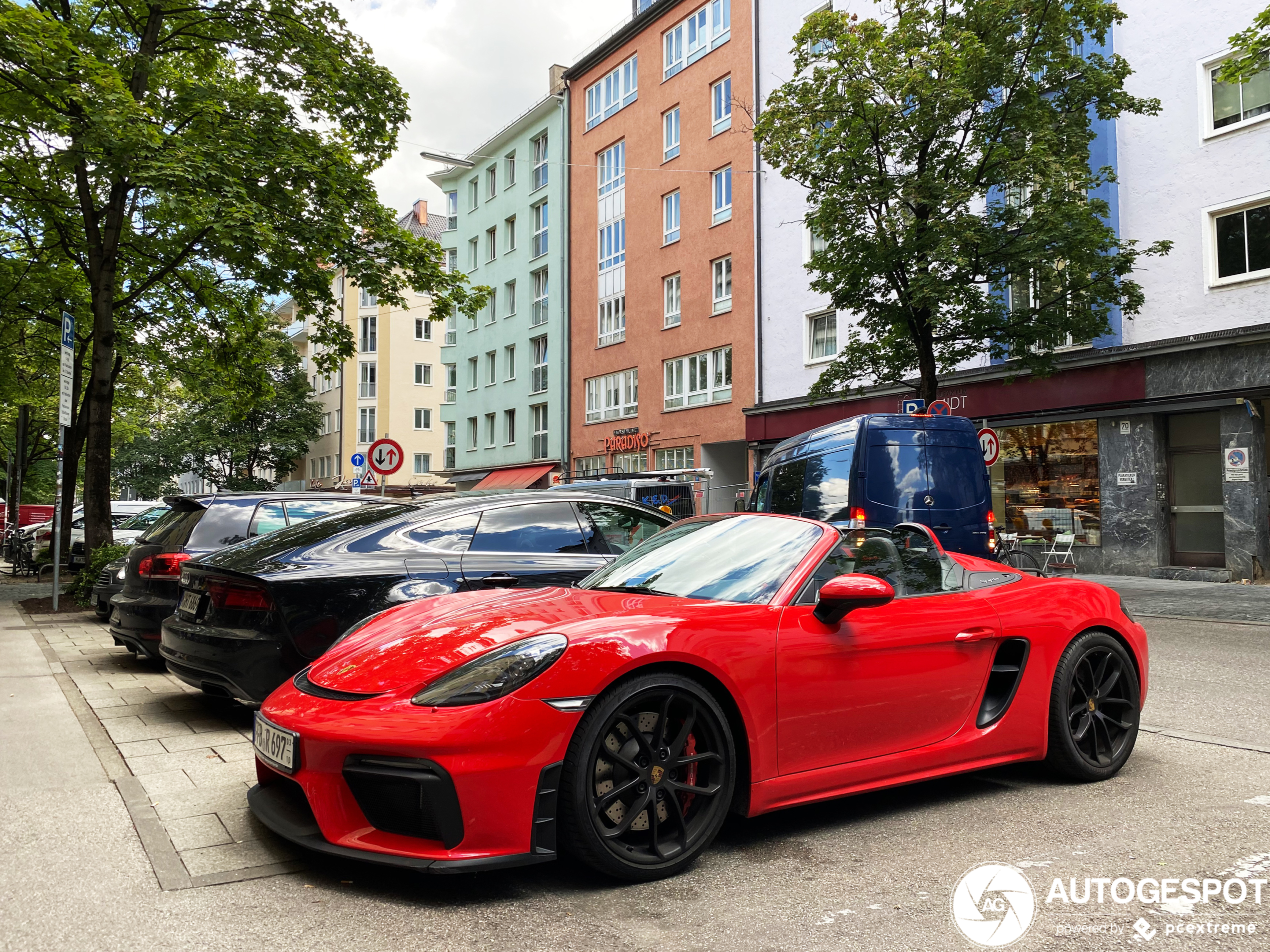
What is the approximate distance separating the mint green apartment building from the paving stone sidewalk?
30.7 meters

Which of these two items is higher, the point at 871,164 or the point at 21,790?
the point at 871,164

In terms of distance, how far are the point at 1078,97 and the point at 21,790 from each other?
56.3 feet

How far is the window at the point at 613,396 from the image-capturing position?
35.0m

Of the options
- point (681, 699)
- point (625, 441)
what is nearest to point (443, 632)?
point (681, 699)

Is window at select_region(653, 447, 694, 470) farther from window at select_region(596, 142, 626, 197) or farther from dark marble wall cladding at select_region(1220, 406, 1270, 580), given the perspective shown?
dark marble wall cladding at select_region(1220, 406, 1270, 580)

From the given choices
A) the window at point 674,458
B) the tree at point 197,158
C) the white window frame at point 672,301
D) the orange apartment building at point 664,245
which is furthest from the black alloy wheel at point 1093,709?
the white window frame at point 672,301

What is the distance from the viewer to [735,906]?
3115 mm

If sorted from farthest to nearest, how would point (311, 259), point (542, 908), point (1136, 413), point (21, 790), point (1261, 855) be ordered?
point (1136, 413) → point (311, 259) → point (21, 790) → point (1261, 855) → point (542, 908)

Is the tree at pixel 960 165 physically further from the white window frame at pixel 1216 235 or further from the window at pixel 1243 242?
the window at pixel 1243 242

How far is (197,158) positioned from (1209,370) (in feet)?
54.5

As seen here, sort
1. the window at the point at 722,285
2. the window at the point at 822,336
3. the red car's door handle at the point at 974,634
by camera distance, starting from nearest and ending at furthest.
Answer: the red car's door handle at the point at 974,634 → the window at the point at 822,336 → the window at the point at 722,285

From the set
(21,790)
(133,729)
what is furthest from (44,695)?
(21,790)

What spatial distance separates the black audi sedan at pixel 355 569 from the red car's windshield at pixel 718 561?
1.39 meters

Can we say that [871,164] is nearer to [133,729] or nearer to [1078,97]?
[1078,97]
